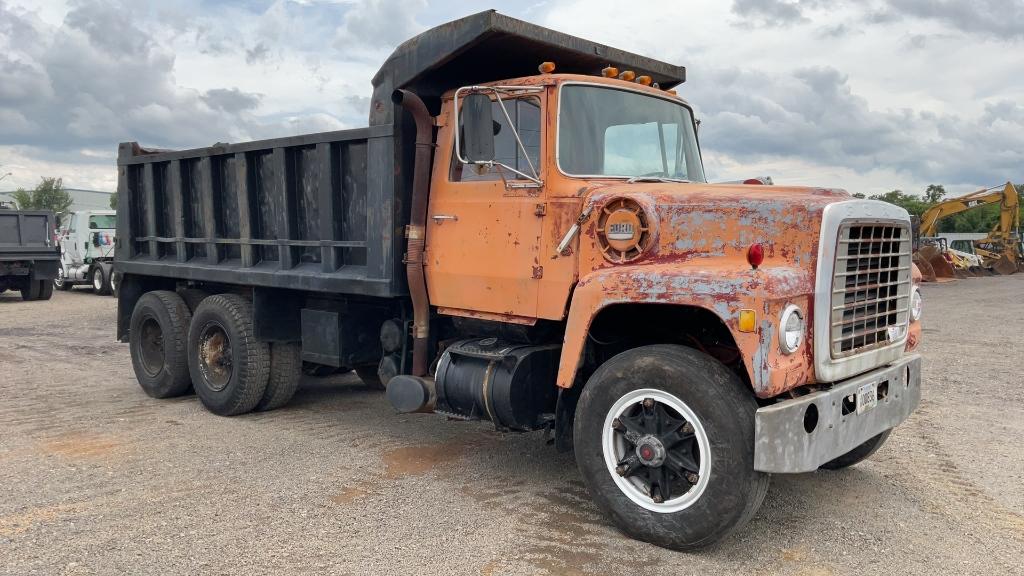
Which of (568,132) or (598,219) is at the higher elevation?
(568,132)

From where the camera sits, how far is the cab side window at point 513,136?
16.4 feet

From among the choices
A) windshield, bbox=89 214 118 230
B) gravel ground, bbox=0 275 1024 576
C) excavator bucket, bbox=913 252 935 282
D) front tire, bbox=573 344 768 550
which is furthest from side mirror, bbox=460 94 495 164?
excavator bucket, bbox=913 252 935 282

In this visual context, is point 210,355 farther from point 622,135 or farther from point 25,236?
point 25,236

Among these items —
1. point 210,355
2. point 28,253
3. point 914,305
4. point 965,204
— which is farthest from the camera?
point 965,204

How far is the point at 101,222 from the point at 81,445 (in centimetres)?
1775

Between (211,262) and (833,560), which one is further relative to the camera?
(211,262)

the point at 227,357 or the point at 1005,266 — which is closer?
the point at 227,357

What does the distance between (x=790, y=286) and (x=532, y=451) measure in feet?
9.20

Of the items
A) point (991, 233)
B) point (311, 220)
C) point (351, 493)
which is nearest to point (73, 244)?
point (311, 220)

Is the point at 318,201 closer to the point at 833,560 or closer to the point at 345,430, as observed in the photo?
the point at 345,430

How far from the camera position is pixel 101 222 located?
72.2 ft

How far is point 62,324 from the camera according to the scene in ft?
49.3

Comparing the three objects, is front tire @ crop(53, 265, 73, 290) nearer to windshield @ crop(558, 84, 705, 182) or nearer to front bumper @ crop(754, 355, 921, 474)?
windshield @ crop(558, 84, 705, 182)

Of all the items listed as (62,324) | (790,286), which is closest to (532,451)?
(790,286)
